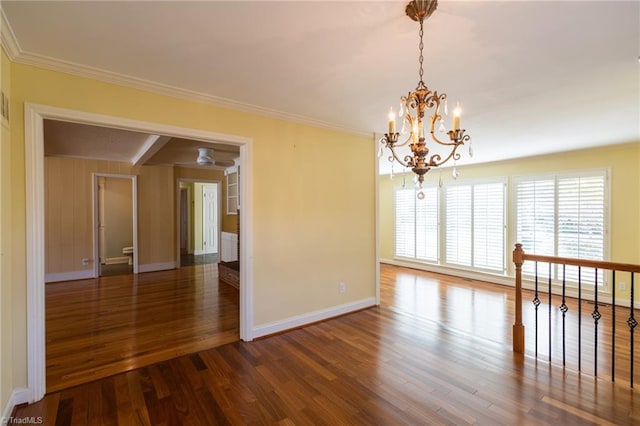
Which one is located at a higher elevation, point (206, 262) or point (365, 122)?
point (365, 122)

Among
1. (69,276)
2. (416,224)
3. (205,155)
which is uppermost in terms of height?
(205,155)

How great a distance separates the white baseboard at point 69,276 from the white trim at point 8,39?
5.23 meters

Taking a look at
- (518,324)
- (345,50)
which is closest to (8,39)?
(345,50)

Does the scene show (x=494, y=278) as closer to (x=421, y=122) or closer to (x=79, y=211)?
(x=421, y=122)

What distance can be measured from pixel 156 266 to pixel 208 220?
286 centimetres

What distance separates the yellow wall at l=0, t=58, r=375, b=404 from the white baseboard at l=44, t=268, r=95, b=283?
15.4ft

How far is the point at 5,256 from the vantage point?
190 cm

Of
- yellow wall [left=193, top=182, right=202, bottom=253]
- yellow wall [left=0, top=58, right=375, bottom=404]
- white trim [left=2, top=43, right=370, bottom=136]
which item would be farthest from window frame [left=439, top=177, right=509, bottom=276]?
yellow wall [left=193, top=182, right=202, bottom=253]

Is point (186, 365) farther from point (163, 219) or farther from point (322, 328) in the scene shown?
point (163, 219)

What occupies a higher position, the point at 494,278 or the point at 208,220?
the point at 208,220

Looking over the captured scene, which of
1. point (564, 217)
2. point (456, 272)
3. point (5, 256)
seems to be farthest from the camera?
point (456, 272)

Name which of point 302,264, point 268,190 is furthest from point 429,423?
point 268,190

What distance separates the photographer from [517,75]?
230 centimetres

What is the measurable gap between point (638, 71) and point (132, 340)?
5.09 metres
